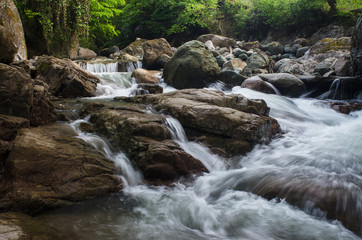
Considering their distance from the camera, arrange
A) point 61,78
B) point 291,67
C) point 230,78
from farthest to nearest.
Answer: point 291,67, point 230,78, point 61,78

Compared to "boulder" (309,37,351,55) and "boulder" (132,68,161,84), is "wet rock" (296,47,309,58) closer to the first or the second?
"boulder" (309,37,351,55)

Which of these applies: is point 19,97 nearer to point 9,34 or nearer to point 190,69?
point 9,34

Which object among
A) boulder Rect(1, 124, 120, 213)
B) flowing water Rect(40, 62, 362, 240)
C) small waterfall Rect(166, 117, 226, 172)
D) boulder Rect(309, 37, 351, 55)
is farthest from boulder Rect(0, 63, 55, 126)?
boulder Rect(309, 37, 351, 55)

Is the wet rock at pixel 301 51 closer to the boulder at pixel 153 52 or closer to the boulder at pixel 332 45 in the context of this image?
the boulder at pixel 332 45

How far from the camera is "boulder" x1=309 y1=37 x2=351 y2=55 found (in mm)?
13359

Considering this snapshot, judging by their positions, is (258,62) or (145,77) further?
(258,62)

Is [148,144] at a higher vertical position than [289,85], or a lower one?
lower

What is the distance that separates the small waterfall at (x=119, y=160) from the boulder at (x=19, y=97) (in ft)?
2.34

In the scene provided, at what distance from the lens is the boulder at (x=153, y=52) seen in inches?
527

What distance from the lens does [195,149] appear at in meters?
5.02

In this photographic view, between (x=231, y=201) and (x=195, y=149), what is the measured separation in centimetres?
150

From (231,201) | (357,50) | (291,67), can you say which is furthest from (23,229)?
(291,67)

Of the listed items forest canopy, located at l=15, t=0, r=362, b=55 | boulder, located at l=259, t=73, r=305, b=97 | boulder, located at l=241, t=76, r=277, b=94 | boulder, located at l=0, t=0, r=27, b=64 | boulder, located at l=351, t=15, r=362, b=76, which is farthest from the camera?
forest canopy, located at l=15, t=0, r=362, b=55

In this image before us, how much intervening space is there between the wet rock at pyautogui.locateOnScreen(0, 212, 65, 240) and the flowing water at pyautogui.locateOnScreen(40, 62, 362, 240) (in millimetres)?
175
